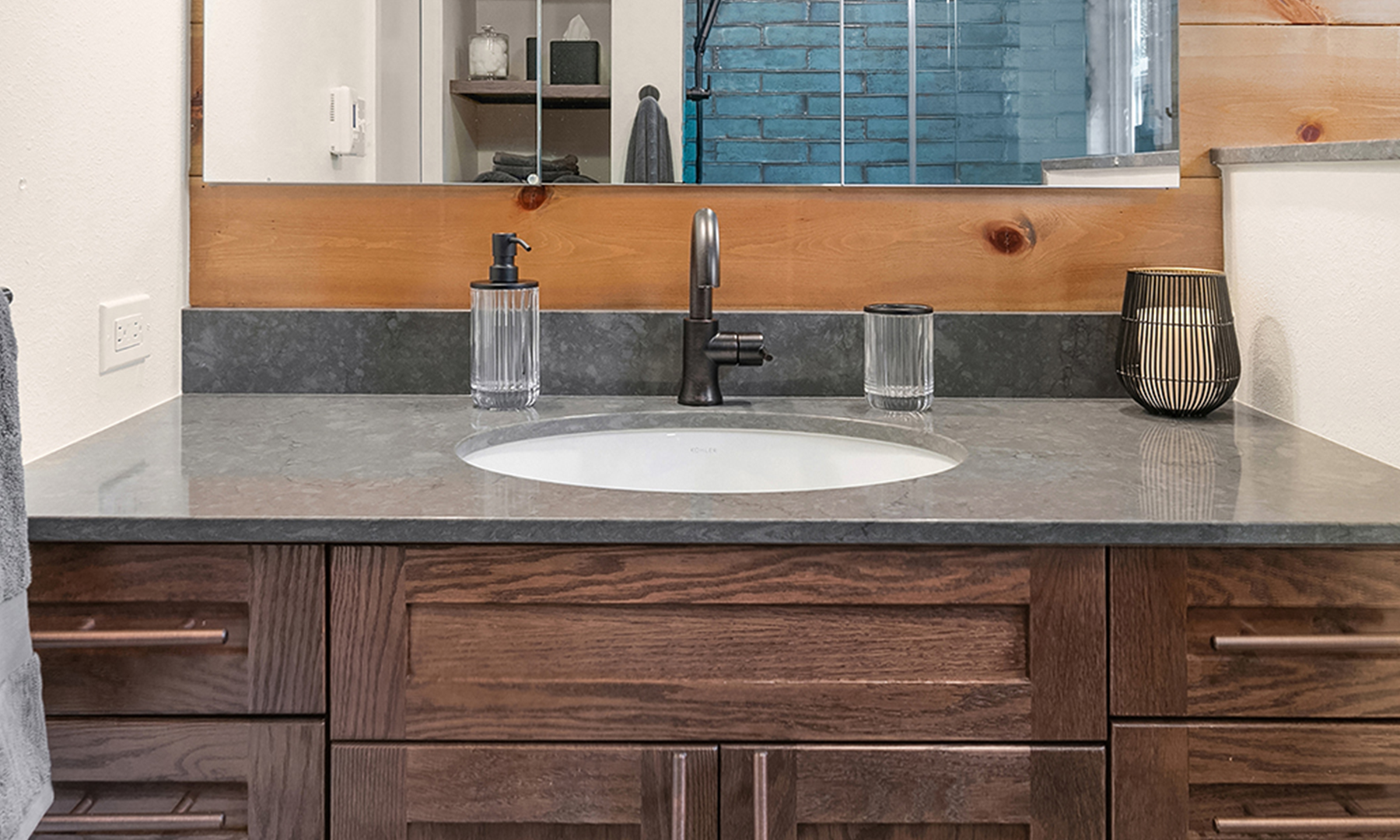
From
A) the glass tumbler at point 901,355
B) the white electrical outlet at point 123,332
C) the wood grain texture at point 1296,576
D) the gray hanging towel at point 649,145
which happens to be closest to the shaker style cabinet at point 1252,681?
the wood grain texture at point 1296,576

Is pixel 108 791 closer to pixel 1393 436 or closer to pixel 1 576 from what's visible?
pixel 1 576

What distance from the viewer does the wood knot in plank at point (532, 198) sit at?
161 centimetres

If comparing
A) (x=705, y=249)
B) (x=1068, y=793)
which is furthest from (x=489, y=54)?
(x=1068, y=793)

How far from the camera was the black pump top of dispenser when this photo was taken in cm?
147

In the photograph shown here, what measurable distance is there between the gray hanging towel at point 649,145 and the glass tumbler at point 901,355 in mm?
354

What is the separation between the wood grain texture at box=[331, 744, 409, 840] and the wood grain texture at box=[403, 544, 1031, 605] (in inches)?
5.3

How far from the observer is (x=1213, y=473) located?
1126 millimetres

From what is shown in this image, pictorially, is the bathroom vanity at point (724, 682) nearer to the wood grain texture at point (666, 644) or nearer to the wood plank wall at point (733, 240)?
the wood grain texture at point (666, 644)

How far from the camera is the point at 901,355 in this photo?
1487mm

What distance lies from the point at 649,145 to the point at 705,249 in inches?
9.1

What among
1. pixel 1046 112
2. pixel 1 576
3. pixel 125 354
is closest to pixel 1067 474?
pixel 1046 112

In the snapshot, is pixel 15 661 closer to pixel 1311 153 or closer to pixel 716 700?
pixel 716 700

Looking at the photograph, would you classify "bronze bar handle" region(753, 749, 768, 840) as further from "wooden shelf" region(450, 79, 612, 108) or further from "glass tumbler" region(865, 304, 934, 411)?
"wooden shelf" region(450, 79, 612, 108)

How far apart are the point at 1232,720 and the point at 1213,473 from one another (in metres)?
0.26
